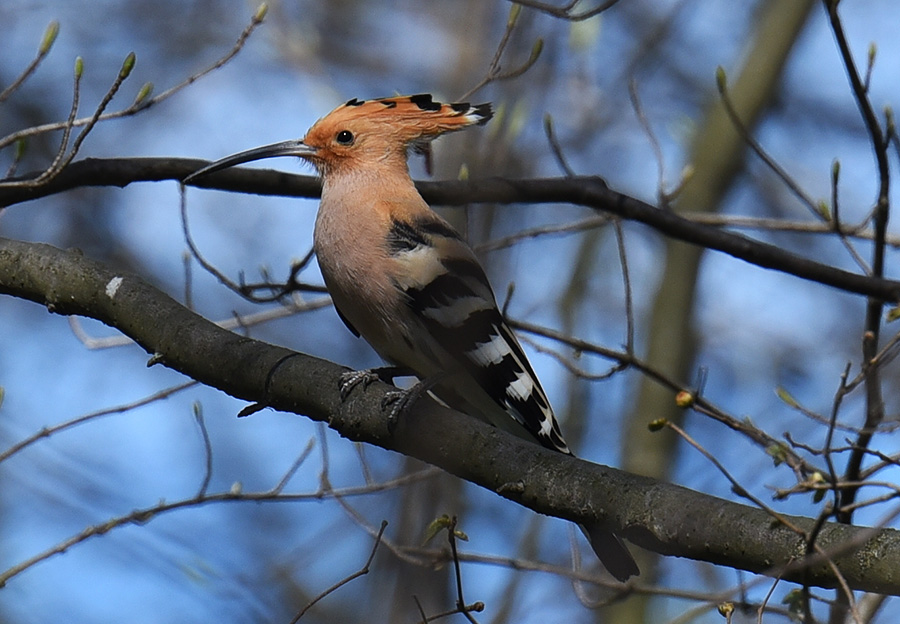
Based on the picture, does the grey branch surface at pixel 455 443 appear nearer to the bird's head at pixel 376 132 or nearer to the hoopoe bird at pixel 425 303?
the hoopoe bird at pixel 425 303

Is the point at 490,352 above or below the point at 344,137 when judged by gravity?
below

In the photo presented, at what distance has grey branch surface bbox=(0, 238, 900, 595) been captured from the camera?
1.78 metres

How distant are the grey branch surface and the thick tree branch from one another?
1.15 ft

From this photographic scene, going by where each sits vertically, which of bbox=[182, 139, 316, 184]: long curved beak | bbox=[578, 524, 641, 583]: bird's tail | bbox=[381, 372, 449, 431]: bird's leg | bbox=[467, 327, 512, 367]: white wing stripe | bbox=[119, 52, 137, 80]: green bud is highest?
bbox=[182, 139, 316, 184]: long curved beak

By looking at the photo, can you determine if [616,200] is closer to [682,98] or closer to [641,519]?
[641,519]

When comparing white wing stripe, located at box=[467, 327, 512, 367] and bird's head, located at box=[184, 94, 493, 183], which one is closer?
white wing stripe, located at box=[467, 327, 512, 367]

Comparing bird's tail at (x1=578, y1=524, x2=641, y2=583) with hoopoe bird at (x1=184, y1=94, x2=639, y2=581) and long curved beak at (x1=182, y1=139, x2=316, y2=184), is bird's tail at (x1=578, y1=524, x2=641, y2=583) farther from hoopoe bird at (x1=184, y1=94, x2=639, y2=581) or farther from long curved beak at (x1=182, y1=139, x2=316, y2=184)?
long curved beak at (x1=182, y1=139, x2=316, y2=184)

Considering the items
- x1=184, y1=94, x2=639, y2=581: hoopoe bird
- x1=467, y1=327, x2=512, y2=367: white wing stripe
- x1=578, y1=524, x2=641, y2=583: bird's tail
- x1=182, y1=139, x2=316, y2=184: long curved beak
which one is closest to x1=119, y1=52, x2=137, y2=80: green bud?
x1=184, y1=94, x2=639, y2=581: hoopoe bird

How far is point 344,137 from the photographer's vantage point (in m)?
3.43

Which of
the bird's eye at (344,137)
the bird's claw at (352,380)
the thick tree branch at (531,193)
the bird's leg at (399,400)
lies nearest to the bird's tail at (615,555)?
the bird's leg at (399,400)

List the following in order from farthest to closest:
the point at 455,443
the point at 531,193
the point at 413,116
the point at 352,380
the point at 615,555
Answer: the point at 413,116
the point at 531,193
the point at 615,555
the point at 352,380
the point at 455,443

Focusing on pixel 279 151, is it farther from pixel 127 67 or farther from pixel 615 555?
pixel 615 555

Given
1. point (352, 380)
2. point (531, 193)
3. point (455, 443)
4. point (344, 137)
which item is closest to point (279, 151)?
point (344, 137)

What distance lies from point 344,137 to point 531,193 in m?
0.78
